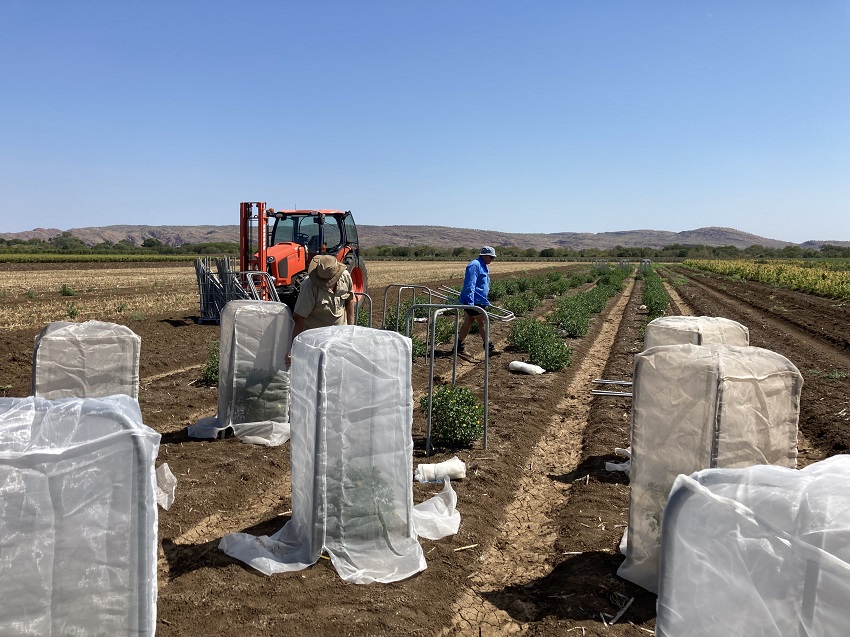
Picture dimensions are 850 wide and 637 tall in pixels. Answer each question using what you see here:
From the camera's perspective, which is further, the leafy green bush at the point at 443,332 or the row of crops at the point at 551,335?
the leafy green bush at the point at 443,332

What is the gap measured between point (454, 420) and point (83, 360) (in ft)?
11.3

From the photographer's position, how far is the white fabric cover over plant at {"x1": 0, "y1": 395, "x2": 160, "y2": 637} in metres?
2.82

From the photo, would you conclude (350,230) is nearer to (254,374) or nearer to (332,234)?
(332,234)

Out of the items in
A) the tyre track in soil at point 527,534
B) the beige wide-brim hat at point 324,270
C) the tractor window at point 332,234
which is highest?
the tractor window at point 332,234

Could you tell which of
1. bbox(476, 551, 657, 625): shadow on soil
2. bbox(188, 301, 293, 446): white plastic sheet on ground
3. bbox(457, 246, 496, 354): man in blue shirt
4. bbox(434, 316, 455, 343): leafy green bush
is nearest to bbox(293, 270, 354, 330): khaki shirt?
bbox(188, 301, 293, 446): white plastic sheet on ground

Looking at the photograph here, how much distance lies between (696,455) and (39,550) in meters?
3.44

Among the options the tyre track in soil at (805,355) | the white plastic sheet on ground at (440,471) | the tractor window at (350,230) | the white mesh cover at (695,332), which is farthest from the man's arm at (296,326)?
the tractor window at (350,230)

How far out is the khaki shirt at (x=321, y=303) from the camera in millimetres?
6926

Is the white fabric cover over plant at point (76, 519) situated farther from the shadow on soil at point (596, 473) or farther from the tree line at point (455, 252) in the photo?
the tree line at point (455, 252)

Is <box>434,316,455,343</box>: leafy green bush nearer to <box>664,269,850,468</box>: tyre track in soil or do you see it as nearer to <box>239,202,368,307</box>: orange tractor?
<box>239,202,368,307</box>: orange tractor

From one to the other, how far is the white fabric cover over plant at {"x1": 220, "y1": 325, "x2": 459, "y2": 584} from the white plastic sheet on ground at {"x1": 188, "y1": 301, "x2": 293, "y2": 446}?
2321 millimetres

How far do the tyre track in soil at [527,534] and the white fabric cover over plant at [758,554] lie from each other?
1.81 metres

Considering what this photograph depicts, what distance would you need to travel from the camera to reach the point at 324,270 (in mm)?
6812

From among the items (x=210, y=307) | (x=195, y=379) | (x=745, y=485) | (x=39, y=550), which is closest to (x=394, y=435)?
(x=39, y=550)
